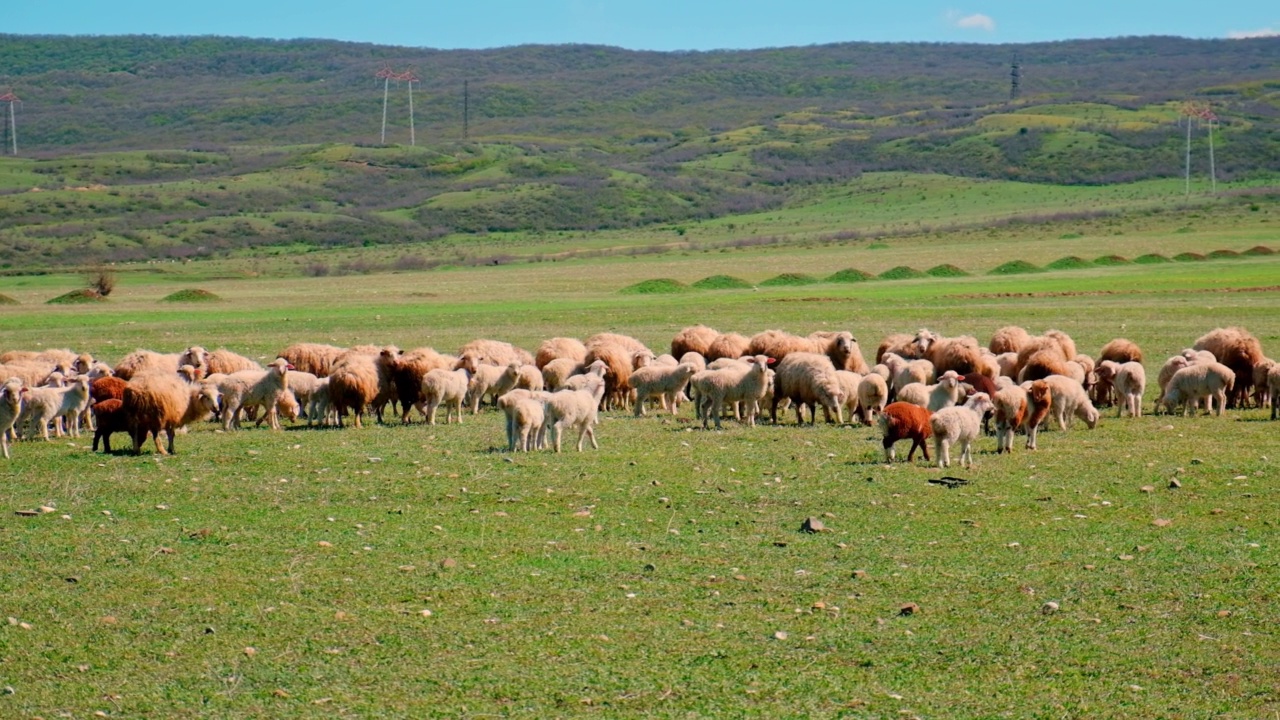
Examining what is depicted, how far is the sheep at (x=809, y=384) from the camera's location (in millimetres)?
21641

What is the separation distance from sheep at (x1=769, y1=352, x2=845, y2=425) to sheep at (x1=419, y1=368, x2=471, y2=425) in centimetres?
496

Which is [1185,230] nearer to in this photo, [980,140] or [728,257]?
[728,257]

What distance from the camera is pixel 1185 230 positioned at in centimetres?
9688

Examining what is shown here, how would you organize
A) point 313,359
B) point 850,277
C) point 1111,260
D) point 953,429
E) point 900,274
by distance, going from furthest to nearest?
point 1111,260
point 900,274
point 850,277
point 313,359
point 953,429

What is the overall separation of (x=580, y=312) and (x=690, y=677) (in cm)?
4048

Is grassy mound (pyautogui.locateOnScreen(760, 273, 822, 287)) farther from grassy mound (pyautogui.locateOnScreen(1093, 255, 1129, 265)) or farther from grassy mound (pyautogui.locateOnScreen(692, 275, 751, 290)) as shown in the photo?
grassy mound (pyautogui.locateOnScreen(1093, 255, 1129, 265))

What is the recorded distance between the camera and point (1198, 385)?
22016 millimetres

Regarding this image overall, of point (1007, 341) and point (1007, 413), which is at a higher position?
point (1007, 341)

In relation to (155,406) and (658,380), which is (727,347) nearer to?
(658,380)

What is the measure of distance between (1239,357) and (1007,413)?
804cm

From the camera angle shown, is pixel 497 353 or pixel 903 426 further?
pixel 497 353

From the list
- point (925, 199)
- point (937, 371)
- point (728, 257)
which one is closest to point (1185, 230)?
point (728, 257)

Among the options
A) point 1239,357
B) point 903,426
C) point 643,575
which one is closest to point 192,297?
point 1239,357

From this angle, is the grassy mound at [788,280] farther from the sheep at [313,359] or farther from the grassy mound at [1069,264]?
the sheep at [313,359]
